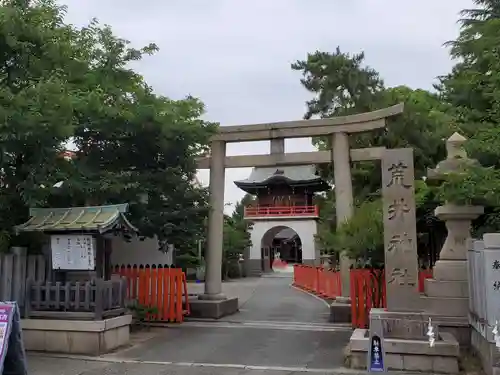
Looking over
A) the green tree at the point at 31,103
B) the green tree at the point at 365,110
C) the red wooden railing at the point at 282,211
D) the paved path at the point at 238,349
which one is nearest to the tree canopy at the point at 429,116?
the green tree at the point at 365,110

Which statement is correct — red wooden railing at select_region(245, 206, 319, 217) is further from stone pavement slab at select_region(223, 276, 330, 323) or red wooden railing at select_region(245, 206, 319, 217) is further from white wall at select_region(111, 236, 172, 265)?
white wall at select_region(111, 236, 172, 265)

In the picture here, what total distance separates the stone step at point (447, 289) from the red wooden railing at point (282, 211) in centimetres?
3420

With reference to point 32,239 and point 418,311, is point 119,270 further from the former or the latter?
point 418,311

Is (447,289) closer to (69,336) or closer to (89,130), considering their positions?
(69,336)

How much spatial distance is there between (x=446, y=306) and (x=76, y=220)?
6.95 meters

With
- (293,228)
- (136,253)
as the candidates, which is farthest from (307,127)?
(293,228)

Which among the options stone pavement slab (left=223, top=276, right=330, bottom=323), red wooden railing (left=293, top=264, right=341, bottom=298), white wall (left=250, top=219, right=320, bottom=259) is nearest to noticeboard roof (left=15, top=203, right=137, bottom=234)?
stone pavement slab (left=223, top=276, right=330, bottom=323)

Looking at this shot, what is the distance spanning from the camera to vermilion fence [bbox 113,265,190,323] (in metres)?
12.6

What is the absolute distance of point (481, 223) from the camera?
38.0ft

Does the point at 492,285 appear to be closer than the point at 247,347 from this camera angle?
Yes

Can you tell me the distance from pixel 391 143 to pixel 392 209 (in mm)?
8486

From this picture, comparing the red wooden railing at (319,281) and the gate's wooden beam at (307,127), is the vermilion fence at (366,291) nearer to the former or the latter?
the gate's wooden beam at (307,127)

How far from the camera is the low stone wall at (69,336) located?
351 inches

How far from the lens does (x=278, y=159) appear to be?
14.2m
